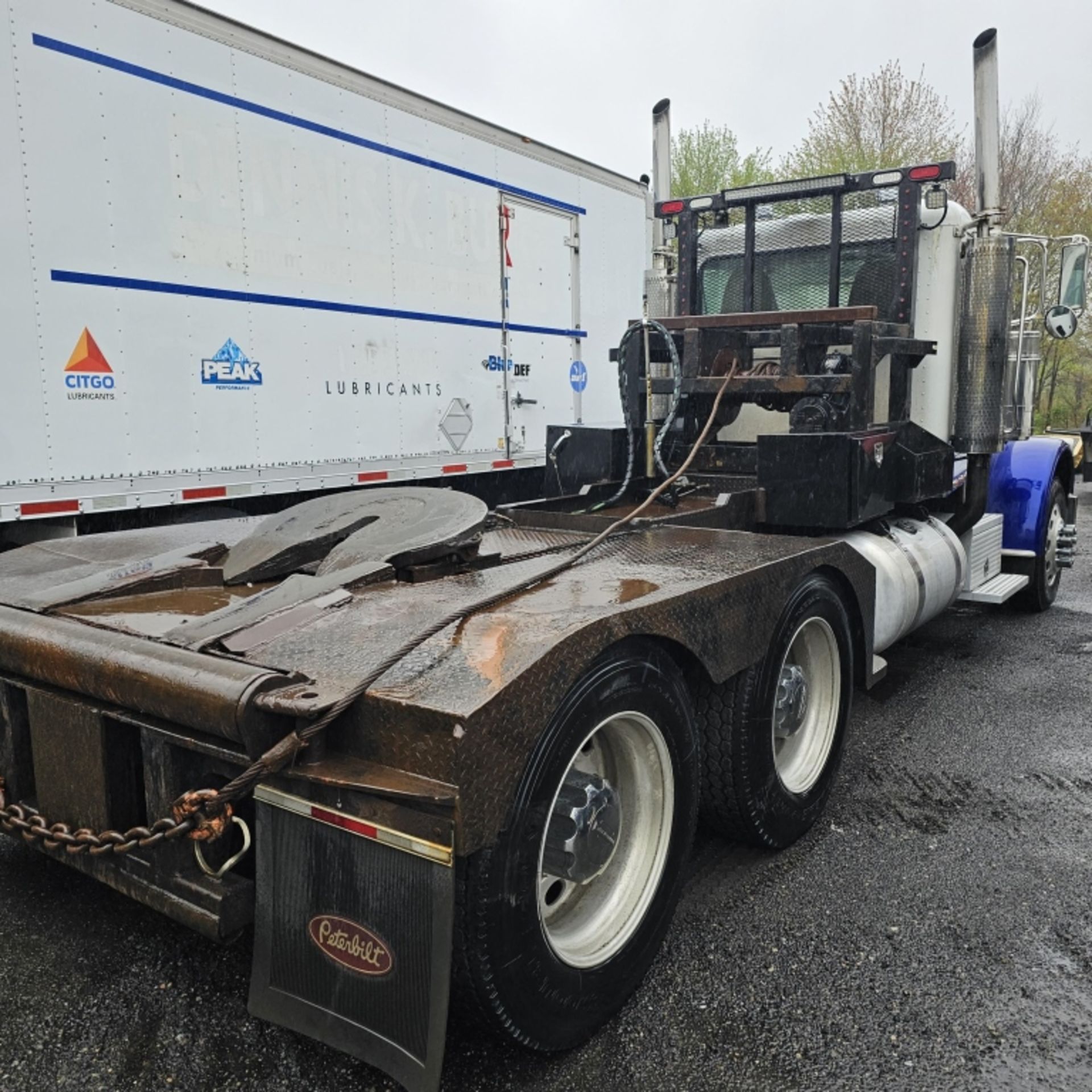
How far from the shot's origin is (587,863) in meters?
2.48

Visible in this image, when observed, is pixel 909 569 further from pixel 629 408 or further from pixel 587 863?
pixel 587 863

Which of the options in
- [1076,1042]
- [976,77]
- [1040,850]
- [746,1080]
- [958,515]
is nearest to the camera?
[746,1080]

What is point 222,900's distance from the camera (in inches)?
83.7

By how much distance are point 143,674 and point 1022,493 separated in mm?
6535

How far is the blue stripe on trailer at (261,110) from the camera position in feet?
16.5

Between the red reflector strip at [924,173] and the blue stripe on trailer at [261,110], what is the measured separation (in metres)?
3.48

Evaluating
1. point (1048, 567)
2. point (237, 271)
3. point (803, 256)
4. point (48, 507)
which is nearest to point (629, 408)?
point (803, 256)

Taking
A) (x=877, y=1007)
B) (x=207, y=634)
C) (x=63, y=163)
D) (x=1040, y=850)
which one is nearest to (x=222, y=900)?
(x=207, y=634)

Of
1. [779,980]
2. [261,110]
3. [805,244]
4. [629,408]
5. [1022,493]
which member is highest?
[261,110]

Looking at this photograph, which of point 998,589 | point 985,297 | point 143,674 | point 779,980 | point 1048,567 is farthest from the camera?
point 1048,567

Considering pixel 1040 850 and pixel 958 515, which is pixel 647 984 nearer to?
pixel 1040 850

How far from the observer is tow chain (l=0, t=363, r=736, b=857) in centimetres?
196

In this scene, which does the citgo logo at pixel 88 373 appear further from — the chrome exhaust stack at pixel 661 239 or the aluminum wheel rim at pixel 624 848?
the aluminum wheel rim at pixel 624 848

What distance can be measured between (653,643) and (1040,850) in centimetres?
194
